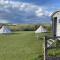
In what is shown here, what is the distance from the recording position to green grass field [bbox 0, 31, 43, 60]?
9.77m

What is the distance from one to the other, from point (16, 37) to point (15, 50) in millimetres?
2452

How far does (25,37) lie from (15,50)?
230 centimetres

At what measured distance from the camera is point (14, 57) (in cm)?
948

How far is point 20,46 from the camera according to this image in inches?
481

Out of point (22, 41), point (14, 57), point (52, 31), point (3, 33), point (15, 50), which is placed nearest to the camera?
point (14, 57)

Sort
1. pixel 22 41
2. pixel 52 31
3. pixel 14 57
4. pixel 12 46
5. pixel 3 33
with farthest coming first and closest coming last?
pixel 52 31 < pixel 3 33 < pixel 22 41 < pixel 12 46 < pixel 14 57

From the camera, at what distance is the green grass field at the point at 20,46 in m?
9.77

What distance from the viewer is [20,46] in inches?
481

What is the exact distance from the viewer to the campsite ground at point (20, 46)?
385 inches

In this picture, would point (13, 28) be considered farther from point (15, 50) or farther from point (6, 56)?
point (6, 56)

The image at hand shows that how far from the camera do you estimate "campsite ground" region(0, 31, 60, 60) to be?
385 inches

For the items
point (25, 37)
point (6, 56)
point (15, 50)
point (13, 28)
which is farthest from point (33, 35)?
point (6, 56)

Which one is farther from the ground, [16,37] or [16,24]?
[16,24]

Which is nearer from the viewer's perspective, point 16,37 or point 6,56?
point 6,56
